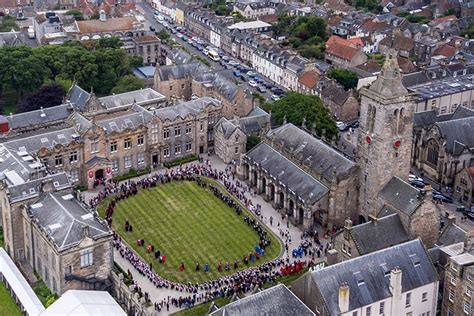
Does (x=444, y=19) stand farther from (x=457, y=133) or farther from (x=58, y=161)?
(x=58, y=161)

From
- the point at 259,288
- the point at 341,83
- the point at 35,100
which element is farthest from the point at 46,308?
the point at 341,83

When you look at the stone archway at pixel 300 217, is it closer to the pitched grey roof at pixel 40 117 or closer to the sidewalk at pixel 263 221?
the sidewalk at pixel 263 221

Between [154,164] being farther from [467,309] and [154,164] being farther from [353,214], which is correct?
[467,309]

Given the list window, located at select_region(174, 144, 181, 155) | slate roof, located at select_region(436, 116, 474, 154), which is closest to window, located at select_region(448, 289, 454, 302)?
slate roof, located at select_region(436, 116, 474, 154)

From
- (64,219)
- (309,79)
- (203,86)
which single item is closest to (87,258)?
(64,219)

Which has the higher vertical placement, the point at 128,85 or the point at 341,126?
the point at 128,85

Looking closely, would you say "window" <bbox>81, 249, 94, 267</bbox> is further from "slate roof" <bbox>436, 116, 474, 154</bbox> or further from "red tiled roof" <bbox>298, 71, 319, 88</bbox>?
"red tiled roof" <bbox>298, 71, 319, 88</bbox>
